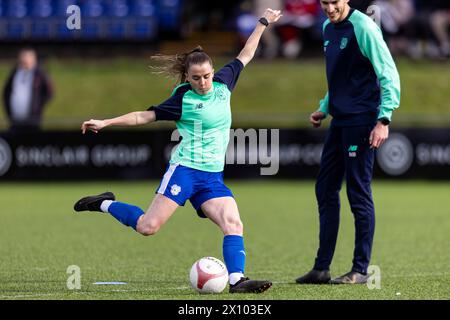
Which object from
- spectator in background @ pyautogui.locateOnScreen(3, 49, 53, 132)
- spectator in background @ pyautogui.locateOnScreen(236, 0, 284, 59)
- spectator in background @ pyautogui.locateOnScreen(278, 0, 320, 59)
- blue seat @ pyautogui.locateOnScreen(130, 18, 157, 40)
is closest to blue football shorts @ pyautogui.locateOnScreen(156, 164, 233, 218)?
spectator in background @ pyautogui.locateOnScreen(3, 49, 53, 132)

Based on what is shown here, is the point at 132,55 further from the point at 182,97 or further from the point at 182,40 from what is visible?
the point at 182,97

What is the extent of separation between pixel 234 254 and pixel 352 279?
101 centimetres

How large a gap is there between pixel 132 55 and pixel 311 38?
4.19m

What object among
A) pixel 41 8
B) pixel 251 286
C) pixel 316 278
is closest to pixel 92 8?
pixel 41 8

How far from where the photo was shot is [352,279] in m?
8.02

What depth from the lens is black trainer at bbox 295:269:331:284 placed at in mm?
8067

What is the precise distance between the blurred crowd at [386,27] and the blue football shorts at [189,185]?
16638 millimetres

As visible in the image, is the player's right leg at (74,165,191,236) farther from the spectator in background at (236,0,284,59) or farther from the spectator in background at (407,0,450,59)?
the spectator in background at (407,0,450,59)

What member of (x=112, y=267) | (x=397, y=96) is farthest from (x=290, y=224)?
(x=397, y=96)

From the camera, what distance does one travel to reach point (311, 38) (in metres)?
25.0

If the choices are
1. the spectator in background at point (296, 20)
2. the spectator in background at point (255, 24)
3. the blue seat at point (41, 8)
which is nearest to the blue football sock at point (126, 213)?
the spectator in background at point (255, 24)

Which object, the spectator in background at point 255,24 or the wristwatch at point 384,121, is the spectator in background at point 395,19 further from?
the wristwatch at point 384,121

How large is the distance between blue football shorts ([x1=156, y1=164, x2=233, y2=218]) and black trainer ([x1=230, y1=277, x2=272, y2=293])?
2.18 ft

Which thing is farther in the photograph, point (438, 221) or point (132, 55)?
point (132, 55)
